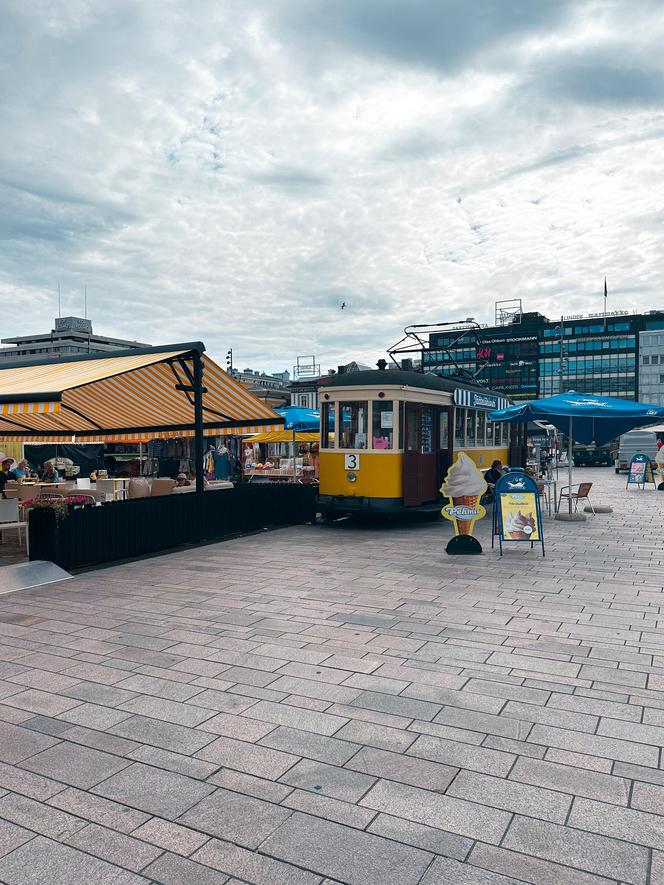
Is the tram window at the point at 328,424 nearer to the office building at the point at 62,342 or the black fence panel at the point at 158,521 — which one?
the black fence panel at the point at 158,521

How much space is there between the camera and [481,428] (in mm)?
16484

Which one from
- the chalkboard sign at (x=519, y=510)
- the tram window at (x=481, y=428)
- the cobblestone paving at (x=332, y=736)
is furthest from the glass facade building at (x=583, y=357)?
the cobblestone paving at (x=332, y=736)

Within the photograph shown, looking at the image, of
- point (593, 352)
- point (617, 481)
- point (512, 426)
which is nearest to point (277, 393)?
point (617, 481)

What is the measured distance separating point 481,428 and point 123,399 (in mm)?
8401

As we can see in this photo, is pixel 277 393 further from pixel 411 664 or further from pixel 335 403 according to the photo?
pixel 411 664

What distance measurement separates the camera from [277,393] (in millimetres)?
49406

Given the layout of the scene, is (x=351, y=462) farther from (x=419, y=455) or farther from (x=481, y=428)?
(x=481, y=428)

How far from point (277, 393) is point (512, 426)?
31.6 metres

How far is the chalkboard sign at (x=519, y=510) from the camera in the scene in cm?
995

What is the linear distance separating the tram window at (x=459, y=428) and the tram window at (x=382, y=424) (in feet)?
8.68

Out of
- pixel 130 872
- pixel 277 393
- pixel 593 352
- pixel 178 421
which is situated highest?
pixel 593 352

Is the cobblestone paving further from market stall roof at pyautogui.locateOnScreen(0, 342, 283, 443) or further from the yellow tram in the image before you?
the yellow tram

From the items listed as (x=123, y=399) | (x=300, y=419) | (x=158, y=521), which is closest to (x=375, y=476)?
(x=300, y=419)

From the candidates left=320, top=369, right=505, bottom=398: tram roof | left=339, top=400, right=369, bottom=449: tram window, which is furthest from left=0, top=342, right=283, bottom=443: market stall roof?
left=320, top=369, right=505, bottom=398: tram roof
